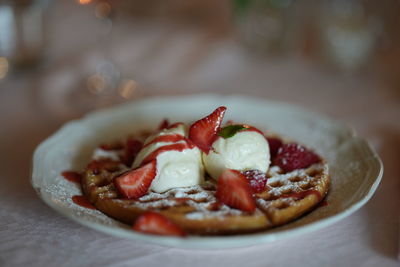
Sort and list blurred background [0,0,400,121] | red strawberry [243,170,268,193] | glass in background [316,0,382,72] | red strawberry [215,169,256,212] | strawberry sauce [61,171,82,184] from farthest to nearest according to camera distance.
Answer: glass in background [316,0,382,72] → blurred background [0,0,400,121] → strawberry sauce [61,171,82,184] → red strawberry [243,170,268,193] → red strawberry [215,169,256,212]

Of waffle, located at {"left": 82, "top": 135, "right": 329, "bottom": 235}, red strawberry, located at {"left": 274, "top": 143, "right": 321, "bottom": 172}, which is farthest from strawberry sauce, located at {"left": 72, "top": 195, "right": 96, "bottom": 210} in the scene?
red strawberry, located at {"left": 274, "top": 143, "right": 321, "bottom": 172}

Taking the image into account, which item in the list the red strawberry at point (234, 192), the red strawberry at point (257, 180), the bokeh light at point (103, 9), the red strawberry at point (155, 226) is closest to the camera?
the red strawberry at point (155, 226)

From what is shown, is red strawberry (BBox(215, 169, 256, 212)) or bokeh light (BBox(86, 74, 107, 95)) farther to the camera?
bokeh light (BBox(86, 74, 107, 95))

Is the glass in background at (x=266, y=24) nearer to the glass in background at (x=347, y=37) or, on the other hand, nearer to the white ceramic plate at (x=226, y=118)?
the glass in background at (x=347, y=37)

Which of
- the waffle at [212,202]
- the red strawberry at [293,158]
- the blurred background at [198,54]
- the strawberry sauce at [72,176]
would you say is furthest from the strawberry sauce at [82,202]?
the blurred background at [198,54]

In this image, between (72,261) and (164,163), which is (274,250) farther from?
(72,261)

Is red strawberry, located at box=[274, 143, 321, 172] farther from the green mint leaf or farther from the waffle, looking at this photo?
the green mint leaf

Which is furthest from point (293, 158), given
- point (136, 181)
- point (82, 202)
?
point (82, 202)

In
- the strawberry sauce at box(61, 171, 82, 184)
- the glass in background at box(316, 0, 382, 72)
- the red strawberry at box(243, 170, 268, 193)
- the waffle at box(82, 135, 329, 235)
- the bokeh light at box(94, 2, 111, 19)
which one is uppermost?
the bokeh light at box(94, 2, 111, 19)
